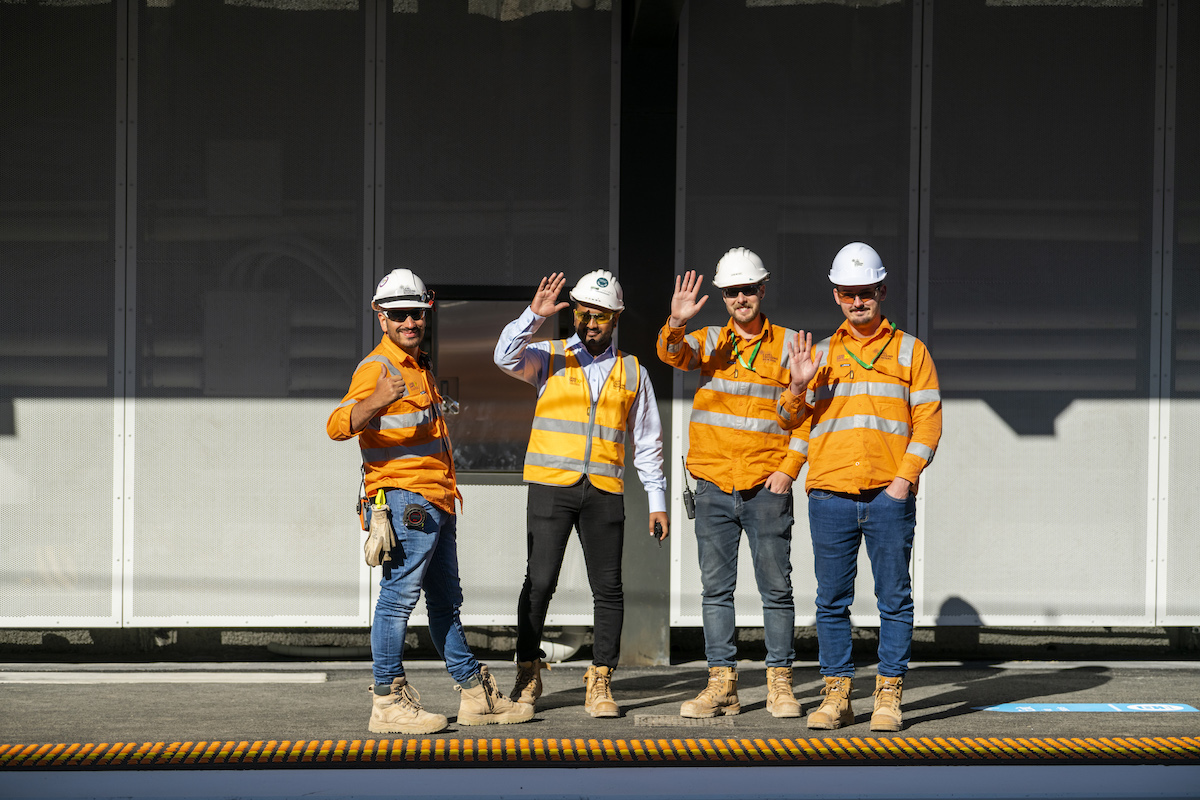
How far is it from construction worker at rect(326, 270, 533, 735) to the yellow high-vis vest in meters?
0.45

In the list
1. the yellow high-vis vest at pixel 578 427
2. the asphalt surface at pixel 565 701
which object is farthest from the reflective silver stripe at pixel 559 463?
the asphalt surface at pixel 565 701

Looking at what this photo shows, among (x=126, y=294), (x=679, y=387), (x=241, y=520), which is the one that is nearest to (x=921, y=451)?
(x=679, y=387)

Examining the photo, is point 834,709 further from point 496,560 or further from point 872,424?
point 496,560

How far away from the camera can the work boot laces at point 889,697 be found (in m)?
4.78

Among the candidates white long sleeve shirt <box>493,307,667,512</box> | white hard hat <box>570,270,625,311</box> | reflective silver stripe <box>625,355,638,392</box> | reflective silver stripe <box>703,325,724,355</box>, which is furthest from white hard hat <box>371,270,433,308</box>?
reflective silver stripe <box>703,325,724,355</box>

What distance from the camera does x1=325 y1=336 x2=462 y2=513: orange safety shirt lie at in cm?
461

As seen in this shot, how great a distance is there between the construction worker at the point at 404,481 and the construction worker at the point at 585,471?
419 mm

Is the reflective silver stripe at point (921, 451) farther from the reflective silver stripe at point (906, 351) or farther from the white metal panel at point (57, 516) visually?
the white metal panel at point (57, 516)

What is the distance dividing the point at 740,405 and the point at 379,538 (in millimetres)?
1637

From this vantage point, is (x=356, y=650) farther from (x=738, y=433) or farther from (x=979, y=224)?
(x=979, y=224)

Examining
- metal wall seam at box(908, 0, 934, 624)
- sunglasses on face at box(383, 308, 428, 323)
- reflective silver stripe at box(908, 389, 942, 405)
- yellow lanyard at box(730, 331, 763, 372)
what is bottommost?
reflective silver stripe at box(908, 389, 942, 405)

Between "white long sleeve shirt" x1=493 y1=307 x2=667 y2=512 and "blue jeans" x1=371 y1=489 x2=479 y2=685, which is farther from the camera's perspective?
"white long sleeve shirt" x1=493 y1=307 x2=667 y2=512

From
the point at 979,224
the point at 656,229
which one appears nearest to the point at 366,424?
the point at 656,229

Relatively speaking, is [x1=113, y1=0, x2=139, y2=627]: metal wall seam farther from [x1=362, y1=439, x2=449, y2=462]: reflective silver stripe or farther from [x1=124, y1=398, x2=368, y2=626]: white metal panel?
[x1=362, y1=439, x2=449, y2=462]: reflective silver stripe
